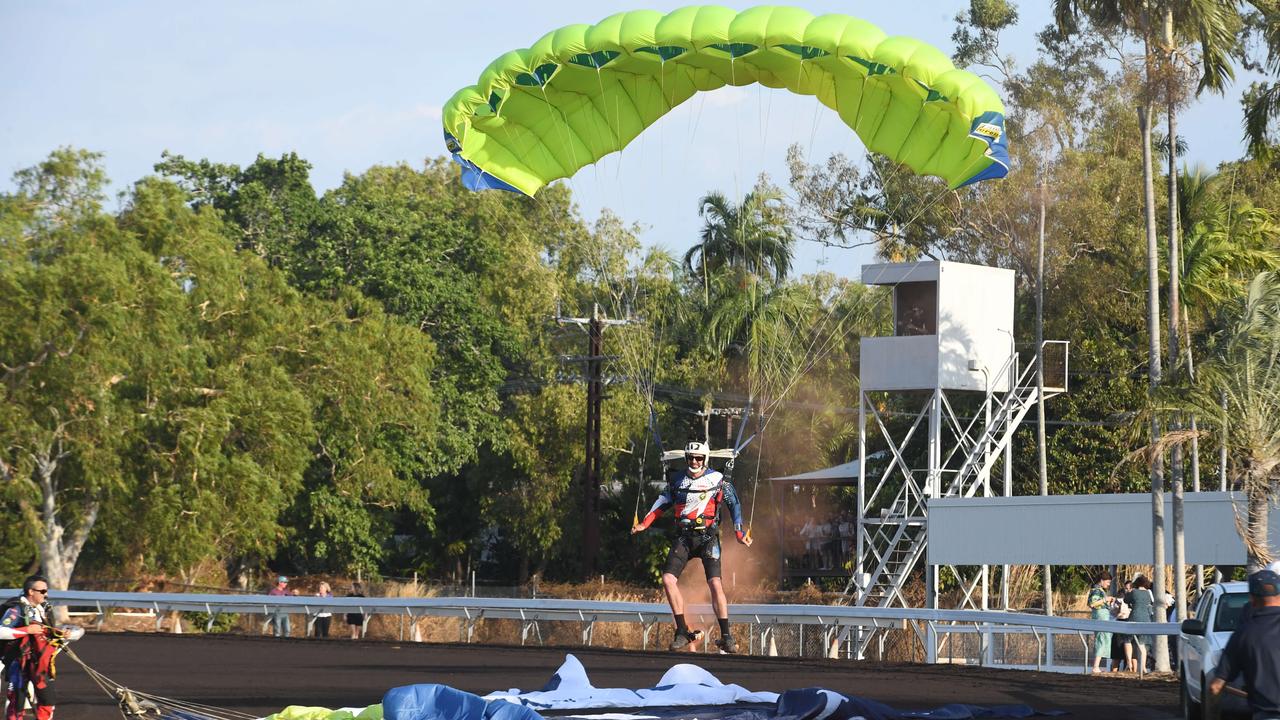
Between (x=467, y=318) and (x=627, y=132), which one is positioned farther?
(x=467, y=318)

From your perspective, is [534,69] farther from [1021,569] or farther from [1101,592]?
[1021,569]

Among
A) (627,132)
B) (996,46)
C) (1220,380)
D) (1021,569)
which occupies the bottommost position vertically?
(1021,569)

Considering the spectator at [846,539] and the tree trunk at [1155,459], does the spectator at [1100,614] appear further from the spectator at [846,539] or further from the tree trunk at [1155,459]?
the spectator at [846,539]

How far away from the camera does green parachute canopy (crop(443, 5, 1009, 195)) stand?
67.1 ft

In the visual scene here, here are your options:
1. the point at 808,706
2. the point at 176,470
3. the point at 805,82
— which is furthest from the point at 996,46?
the point at 808,706

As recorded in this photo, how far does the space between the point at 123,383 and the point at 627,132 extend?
19.7 metres

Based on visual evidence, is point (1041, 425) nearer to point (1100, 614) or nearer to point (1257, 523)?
point (1100, 614)

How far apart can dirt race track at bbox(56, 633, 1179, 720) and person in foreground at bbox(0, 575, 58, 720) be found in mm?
320

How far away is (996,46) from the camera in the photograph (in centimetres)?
5412

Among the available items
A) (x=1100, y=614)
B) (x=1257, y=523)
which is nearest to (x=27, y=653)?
(x=1100, y=614)

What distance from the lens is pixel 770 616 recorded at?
20.4m

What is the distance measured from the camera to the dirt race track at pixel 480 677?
1343cm

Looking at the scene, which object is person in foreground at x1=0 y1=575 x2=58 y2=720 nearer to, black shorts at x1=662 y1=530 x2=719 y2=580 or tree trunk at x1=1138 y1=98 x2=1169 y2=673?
black shorts at x1=662 y1=530 x2=719 y2=580

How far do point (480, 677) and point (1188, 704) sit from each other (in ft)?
→ 21.1
